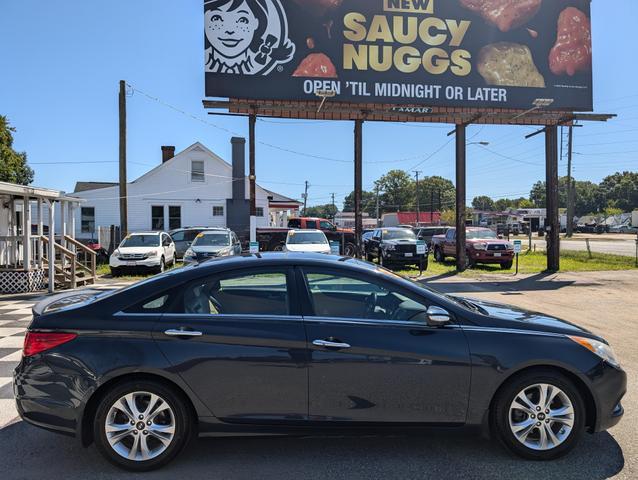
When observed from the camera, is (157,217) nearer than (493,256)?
No

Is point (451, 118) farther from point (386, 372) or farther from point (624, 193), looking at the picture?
point (624, 193)

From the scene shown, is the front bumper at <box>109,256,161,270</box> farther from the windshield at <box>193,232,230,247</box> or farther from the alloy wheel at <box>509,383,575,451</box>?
the alloy wheel at <box>509,383,575,451</box>

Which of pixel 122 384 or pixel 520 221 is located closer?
pixel 122 384

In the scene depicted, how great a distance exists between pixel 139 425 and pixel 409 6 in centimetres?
1771

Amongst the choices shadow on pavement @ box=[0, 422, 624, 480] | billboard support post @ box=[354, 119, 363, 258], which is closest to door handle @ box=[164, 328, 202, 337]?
shadow on pavement @ box=[0, 422, 624, 480]

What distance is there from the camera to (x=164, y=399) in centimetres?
350

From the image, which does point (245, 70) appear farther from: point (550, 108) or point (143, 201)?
point (143, 201)

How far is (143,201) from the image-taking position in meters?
31.0

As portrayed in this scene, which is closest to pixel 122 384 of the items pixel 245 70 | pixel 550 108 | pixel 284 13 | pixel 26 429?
pixel 26 429

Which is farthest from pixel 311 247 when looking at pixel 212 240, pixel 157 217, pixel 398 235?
pixel 157 217

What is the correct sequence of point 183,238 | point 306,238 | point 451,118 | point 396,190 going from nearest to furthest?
point 306,238 → point 451,118 → point 183,238 → point 396,190

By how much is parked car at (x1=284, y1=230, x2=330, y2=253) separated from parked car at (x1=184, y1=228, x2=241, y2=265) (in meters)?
1.97

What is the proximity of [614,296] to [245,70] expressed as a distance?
42.8 ft

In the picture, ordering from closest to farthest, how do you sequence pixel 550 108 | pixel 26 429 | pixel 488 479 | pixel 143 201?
pixel 488 479, pixel 26 429, pixel 550 108, pixel 143 201
